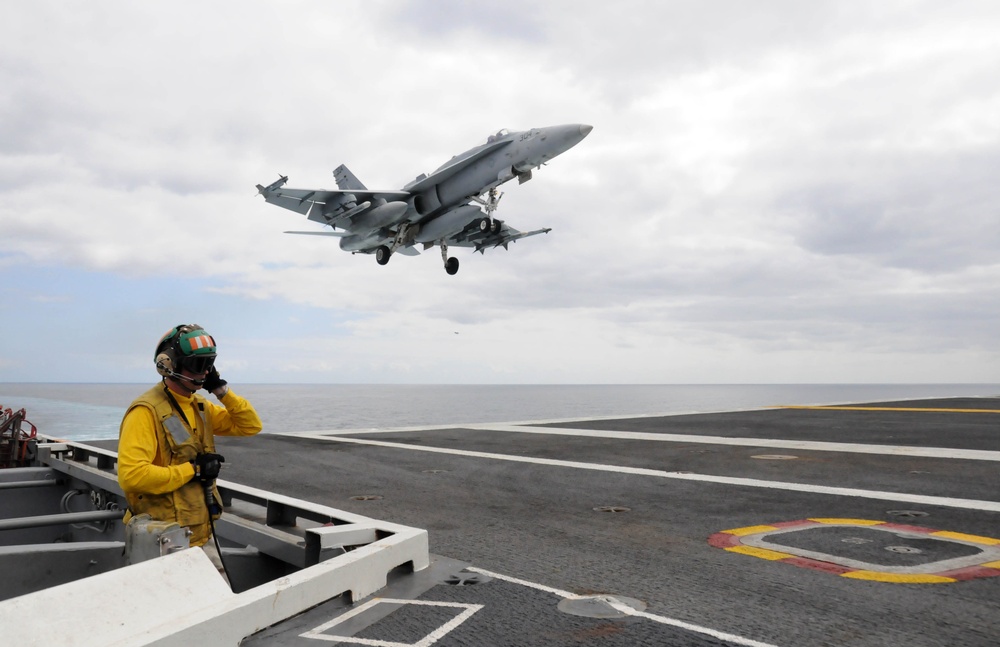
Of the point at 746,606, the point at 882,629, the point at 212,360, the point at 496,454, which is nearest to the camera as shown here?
the point at 882,629

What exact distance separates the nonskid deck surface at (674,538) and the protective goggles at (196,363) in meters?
1.84

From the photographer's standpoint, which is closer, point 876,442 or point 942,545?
point 942,545

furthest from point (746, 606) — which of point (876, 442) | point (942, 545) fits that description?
point (876, 442)

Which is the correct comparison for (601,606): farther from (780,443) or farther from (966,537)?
(780,443)

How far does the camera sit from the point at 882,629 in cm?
343

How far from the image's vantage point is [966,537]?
5434 millimetres

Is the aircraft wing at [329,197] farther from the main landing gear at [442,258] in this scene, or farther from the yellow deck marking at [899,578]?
the yellow deck marking at [899,578]

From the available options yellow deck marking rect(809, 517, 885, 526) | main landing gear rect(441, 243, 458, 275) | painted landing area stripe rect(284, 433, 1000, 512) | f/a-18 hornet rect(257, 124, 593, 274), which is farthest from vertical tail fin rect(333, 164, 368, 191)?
yellow deck marking rect(809, 517, 885, 526)

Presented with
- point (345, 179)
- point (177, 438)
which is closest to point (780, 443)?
point (177, 438)

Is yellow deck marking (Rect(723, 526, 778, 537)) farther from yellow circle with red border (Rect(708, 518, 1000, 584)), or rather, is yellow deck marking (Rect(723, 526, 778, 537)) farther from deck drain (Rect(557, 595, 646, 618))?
deck drain (Rect(557, 595, 646, 618))

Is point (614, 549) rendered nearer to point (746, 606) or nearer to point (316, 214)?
point (746, 606)

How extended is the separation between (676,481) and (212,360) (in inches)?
243

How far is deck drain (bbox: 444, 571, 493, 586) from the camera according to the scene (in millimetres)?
4129

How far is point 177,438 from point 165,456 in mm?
132
